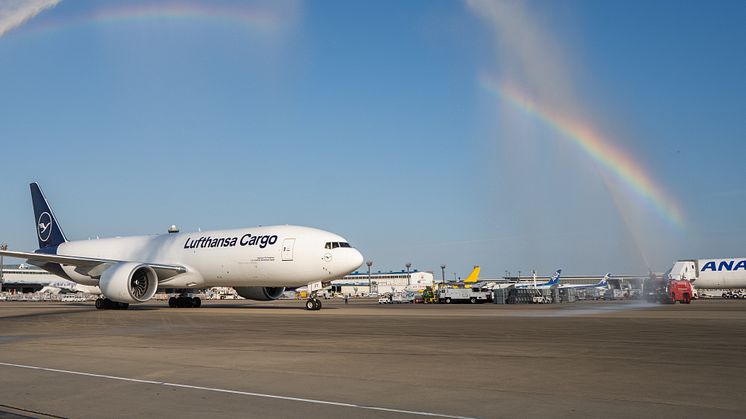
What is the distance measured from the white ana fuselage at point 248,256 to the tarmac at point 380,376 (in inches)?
780

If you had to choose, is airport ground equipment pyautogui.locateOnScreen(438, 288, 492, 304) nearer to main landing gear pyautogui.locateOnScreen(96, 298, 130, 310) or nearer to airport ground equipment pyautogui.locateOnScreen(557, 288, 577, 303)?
airport ground equipment pyautogui.locateOnScreen(557, 288, 577, 303)

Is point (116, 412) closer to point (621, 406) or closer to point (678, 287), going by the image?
point (621, 406)

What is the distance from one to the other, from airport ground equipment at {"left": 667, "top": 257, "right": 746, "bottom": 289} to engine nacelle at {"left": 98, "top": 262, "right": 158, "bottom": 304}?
66.4 meters

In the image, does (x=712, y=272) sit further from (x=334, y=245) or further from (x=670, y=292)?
(x=334, y=245)

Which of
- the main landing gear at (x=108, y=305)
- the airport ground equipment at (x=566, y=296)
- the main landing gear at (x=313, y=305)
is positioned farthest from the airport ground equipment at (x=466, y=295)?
the main landing gear at (x=108, y=305)

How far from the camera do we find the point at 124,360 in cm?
1301

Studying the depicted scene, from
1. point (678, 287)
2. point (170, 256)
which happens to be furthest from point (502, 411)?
point (678, 287)

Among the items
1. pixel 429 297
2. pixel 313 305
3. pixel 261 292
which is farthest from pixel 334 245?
pixel 429 297

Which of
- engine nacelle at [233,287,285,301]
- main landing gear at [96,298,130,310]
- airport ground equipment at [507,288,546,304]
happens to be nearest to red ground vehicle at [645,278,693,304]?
airport ground equipment at [507,288,546,304]

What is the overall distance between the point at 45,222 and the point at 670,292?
57.3 m

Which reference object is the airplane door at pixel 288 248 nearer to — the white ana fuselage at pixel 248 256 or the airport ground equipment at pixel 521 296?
the white ana fuselage at pixel 248 256

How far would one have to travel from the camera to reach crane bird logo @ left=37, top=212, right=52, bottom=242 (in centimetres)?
5688

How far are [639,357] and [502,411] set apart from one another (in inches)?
259

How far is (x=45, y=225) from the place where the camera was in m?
57.1
